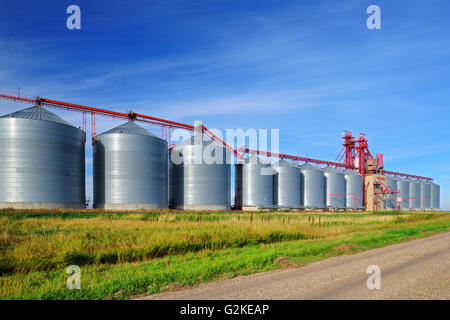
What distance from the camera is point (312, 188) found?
3179 inches

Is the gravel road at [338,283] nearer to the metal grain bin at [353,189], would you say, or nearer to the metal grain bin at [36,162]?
the metal grain bin at [36,162]

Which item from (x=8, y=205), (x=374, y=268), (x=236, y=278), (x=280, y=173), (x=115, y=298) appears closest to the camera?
(x=115, y=298)

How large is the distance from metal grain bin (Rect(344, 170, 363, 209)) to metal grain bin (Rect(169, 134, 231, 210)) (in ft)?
139

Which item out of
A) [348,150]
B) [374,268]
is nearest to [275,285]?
[374,268]

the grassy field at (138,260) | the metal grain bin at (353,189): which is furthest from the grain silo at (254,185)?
the grassy field at (138,260)

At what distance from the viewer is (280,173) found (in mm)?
74875

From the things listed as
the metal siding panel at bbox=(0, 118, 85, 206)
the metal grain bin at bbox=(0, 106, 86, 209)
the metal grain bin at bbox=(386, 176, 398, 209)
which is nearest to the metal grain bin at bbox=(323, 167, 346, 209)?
the metal grain bin at bbox=(386, 176, 398, 209)

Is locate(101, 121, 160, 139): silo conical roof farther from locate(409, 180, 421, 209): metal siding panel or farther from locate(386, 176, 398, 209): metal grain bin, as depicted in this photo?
locate(409, 180, 421, 209): metal siding panel

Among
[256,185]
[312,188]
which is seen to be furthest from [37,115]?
[312,188]

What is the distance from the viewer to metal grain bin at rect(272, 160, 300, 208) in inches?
2904

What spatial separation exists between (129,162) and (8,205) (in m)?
16.5

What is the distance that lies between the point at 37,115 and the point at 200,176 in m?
26.2
